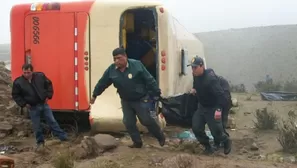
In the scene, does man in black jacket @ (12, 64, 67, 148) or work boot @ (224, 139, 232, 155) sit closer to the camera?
work boot @ (224, 139, 232, 155)

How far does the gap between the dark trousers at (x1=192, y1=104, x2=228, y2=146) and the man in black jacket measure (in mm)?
2484

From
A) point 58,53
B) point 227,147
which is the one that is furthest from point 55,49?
point 227,147

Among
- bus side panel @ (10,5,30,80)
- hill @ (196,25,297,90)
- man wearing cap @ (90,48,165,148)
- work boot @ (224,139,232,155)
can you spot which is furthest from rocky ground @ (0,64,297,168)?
hill @ (196,25,297,90)

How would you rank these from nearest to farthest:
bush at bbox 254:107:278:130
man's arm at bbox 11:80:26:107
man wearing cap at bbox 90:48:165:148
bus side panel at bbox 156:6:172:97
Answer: man wearing cap at bbox 90:48:165:148, man's arm at bbox 11:80:26:107, bus side panel at bbox 156:6:172:97, bush at bbox 254:107:278:130

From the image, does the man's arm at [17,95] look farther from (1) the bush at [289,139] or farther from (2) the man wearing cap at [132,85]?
(1) the bush at [289,139]

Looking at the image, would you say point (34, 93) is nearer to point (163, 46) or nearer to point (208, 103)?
point (163, 46)

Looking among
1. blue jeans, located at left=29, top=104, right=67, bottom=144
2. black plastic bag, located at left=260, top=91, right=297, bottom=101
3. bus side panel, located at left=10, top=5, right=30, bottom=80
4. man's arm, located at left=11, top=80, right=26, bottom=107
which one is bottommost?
black plastic bag, located at left=260, top=91, right=297, bottom=101

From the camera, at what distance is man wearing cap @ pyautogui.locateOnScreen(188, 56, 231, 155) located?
21.6ft

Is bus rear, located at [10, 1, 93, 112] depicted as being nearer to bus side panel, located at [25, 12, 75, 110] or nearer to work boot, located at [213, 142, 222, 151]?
bus side panel, located at [25, 12, 75, 110]

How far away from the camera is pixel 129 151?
21.6ft

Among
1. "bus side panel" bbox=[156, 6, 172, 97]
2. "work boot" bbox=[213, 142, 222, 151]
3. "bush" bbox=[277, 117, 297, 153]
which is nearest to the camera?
"work boot" bbox=[213, 142, 222, 151]

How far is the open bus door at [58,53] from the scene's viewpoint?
793 centimetres

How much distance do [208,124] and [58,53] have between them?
3.04 metres

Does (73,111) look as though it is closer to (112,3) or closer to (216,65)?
(112,3)
